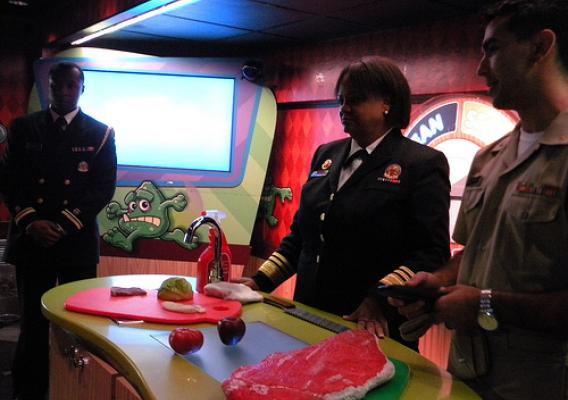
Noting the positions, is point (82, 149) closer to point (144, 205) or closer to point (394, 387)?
point (144, 205)

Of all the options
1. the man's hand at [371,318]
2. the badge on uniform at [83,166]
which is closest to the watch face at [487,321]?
the man's hand at [371,318]

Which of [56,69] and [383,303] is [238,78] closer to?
[56,69]

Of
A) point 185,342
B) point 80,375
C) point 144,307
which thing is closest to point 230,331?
point 185,342

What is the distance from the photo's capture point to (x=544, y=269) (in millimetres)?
1312

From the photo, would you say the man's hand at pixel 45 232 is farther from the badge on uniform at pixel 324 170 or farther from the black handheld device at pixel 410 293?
the black handheld device at pixel 410 293

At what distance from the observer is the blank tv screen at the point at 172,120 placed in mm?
5145

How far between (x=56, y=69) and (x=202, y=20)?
151 centimetres

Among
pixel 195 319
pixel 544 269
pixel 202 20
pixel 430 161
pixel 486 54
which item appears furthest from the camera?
pixel 202 20

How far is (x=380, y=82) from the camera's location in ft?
6.74

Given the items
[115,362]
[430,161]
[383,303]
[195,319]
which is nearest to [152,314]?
[195,319]

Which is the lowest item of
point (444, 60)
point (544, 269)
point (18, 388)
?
point (18, 388)

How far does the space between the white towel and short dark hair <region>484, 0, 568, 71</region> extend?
Result: 3.78 ft

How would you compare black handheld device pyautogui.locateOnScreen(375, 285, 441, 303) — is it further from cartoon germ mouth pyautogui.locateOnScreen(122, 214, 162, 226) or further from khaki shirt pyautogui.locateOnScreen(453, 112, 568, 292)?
cartoon germ mouth pyautogui.locateOnScreen(122, 214, 162, 226)

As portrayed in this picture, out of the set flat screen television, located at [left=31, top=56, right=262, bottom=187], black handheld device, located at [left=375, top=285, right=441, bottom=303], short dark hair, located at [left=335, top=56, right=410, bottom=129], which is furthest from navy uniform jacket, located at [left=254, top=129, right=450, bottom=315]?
flat screen television, located at [left=31, top=56, right=262, bottom=187]
